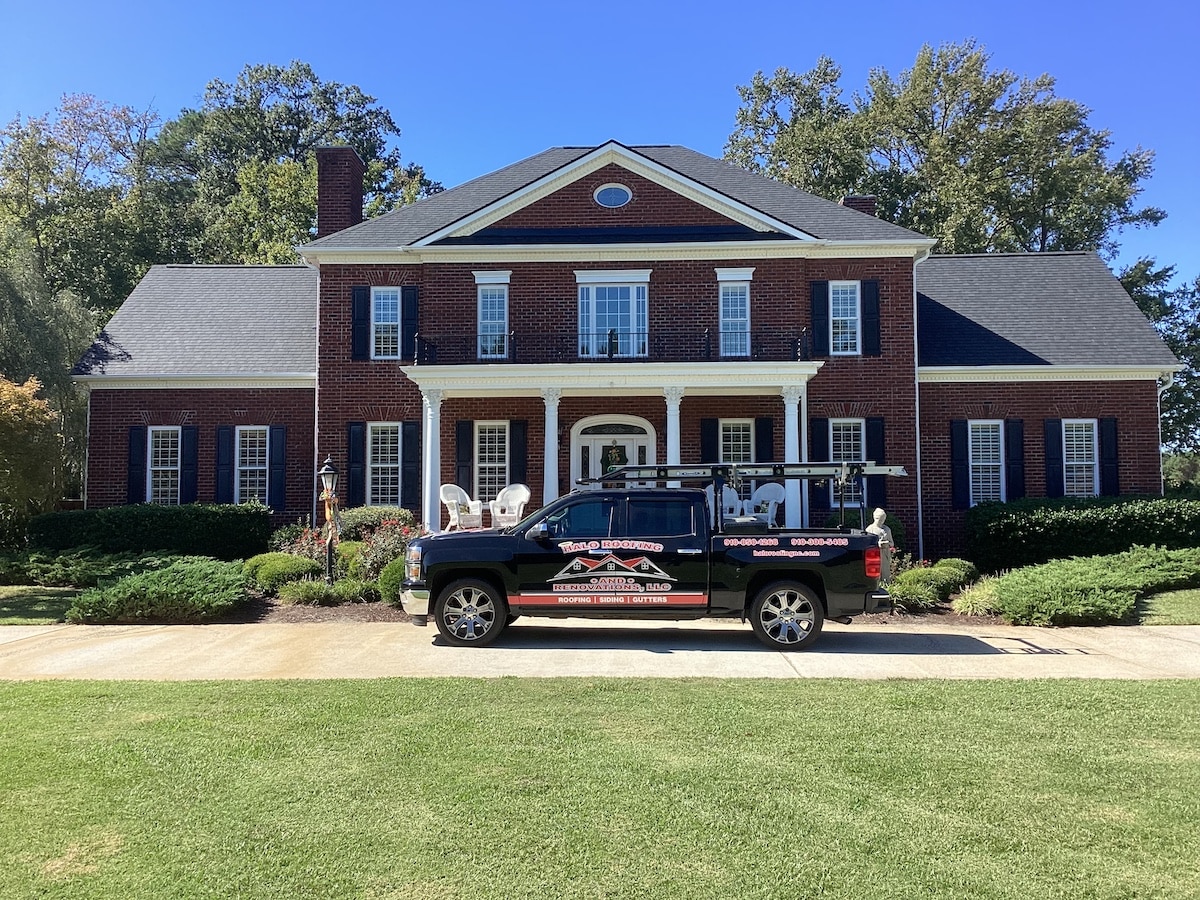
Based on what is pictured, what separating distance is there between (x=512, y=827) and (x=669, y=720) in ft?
7.22

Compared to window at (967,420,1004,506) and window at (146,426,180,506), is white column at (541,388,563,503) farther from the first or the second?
window at (967,420,1004,506)

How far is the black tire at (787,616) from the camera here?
9.49 metres

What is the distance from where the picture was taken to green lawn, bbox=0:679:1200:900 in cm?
377

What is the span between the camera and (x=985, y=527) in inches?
675

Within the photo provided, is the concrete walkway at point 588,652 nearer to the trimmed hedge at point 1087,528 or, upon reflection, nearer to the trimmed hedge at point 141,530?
the trimmed hedge at point 1087,528

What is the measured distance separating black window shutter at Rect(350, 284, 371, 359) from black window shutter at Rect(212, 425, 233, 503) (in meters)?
3.39

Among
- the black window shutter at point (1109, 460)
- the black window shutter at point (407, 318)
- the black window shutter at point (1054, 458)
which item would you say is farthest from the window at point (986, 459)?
the black window shutter at point (407, 318)

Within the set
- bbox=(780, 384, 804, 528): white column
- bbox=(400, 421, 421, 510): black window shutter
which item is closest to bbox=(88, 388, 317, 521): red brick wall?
bbox=(400, 421, 421, 510): black window shutter

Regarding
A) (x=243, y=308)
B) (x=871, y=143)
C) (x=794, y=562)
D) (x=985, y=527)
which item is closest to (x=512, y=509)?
(x=794, y=562)

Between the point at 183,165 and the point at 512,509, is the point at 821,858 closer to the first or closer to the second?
the point at 512,509

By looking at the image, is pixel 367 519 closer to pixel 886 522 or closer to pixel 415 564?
pixel 415 564

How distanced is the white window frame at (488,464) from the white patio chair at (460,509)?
8.13 feet

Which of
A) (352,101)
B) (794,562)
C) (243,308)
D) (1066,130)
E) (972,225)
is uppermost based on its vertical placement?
(352,101)

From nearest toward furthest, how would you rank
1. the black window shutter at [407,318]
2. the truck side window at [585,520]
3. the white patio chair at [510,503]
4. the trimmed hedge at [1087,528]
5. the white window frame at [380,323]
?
the truck side window at [585,520] < the white patio chair at [510,503] < the trimmed hedge at [1087,528] < the black window shutter at [407,318] < the white window frame at [380,323]
